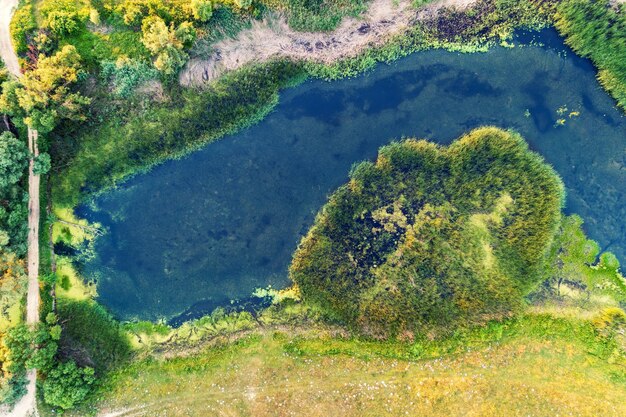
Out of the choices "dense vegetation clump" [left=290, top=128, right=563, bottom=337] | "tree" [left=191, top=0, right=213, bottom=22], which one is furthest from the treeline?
"dense vegetation clump" [left=290, top=128, right=563, bottom=337]

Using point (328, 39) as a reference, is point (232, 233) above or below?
below

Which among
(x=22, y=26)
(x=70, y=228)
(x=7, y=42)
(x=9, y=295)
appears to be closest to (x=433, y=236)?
(x=70, y=228)

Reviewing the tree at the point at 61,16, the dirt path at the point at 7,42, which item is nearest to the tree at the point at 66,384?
the dirt path at the point at 7,42

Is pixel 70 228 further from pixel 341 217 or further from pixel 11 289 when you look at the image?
pixel 341 217

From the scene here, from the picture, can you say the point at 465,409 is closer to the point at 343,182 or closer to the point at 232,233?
the point at 343,182

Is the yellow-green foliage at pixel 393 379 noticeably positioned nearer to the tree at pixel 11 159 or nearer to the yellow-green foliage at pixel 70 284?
the yellow-green foliage at pixel 70 284

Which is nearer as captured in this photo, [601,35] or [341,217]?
[601,35]

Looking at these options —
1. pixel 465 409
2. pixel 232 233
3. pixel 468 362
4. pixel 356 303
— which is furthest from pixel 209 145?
pixel 465 409
